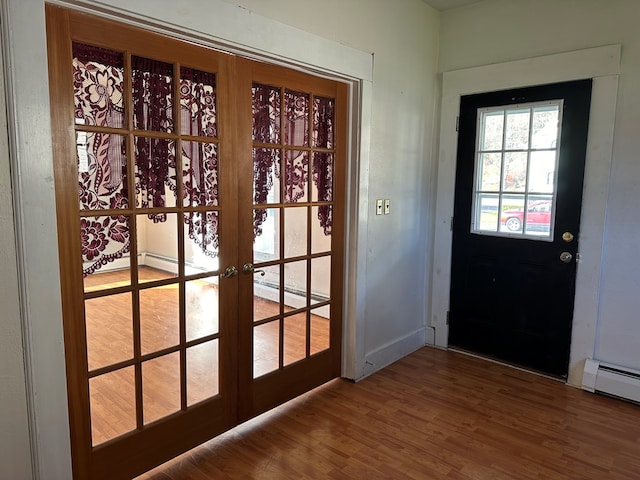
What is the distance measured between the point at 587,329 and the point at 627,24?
6.44 feet

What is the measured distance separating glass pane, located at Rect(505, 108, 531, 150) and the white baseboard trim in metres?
1.64

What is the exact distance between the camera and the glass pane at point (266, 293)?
2.52 m

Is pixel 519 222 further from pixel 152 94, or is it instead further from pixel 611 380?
pixel 152 94

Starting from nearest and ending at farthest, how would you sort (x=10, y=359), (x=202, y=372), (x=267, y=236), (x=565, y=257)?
(x=10, y=359)
(x=202, y=372)
(x=267, y=236)
(x=565, y=257)

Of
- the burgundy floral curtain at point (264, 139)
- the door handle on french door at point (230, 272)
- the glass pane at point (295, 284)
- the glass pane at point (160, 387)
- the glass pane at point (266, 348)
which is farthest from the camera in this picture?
the glass pane at point (295, 284)

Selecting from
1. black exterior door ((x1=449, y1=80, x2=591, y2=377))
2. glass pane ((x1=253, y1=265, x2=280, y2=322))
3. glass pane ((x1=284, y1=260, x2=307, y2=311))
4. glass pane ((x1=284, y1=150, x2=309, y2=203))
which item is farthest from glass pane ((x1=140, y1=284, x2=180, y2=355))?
black exterior door ((x1=449, y1=80, x2=591, y2=377))

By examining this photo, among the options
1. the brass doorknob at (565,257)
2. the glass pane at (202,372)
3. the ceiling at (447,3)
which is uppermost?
the ceiling at (447,3)

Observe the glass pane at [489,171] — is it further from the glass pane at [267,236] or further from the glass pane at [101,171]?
the glass pane at [101,171]

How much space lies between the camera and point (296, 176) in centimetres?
269

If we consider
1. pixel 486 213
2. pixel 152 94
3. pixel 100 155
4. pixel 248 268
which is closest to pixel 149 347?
pixel 248 268

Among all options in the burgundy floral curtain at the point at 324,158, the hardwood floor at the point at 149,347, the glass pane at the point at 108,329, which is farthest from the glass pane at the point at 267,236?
the glass pane at the point at 108,329

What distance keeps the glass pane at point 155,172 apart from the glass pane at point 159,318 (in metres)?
0.40

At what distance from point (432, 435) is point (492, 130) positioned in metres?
2.21

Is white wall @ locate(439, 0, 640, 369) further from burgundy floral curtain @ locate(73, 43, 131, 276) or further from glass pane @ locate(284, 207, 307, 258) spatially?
burgundy floral curtain @ locate(73, 43, 131, 276)
